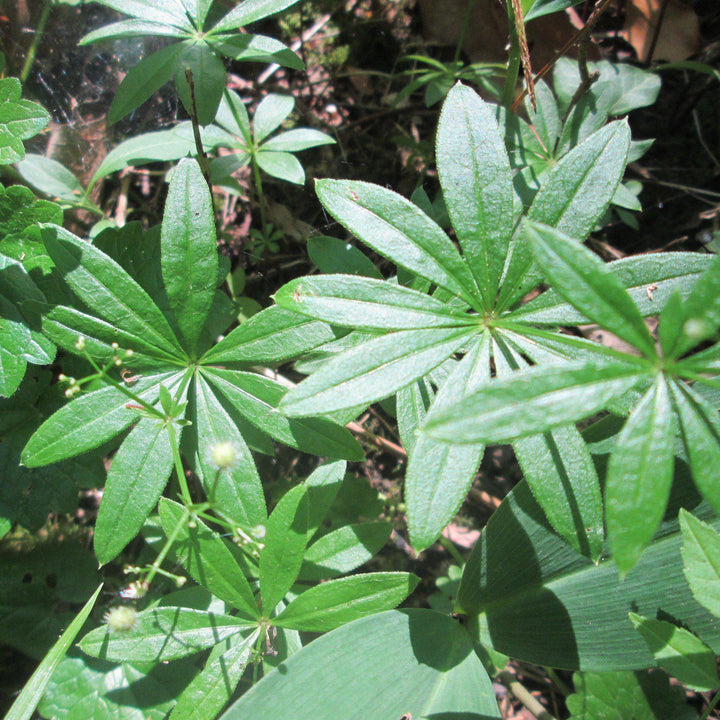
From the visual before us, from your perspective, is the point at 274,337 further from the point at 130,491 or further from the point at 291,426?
the point at 130,491

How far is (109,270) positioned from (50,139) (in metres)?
1.44

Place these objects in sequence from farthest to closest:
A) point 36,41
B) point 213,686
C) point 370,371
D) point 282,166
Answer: point 36,41
point 282,166
point 213,686
point 370,371

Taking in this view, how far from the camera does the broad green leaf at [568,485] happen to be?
1.20m

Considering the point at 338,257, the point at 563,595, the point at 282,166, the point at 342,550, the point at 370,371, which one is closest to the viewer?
the point at 370,371

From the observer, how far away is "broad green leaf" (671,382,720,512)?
38.1 inches

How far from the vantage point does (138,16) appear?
1.67m

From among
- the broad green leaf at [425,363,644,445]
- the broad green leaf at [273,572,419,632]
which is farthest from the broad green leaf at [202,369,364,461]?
the broad green leaf at [425,363,644,445]

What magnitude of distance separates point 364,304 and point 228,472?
567 millimetres

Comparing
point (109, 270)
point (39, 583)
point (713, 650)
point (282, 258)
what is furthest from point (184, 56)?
point (713, 650)

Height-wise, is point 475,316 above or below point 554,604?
above

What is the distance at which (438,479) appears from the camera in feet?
3.77

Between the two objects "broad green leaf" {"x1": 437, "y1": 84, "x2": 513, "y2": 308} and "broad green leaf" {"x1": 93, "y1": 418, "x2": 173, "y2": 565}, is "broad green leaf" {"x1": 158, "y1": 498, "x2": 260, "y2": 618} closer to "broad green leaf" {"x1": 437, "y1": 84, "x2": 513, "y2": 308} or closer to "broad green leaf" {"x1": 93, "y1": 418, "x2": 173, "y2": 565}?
"broad green leaf" {"x1": 93, "y1": 418, "x2": 173, "y2": 565}

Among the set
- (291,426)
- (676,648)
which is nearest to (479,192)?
(291,426)

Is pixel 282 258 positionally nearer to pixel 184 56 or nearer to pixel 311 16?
pixel 184 56
